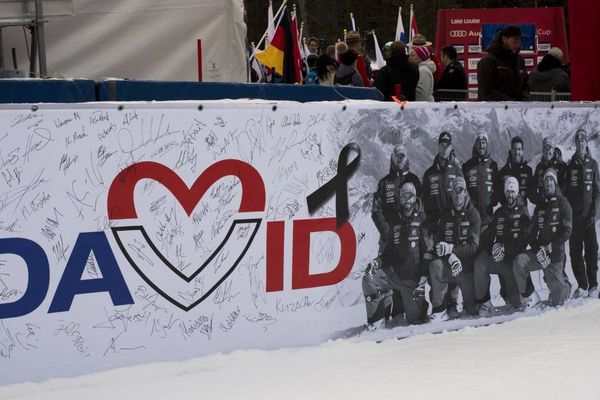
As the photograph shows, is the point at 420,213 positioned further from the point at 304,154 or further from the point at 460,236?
the point at 304,154

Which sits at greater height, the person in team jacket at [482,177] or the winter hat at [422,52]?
the winter hat at [422,52]

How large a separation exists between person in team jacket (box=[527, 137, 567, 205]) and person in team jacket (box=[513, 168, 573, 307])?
0.11 ft

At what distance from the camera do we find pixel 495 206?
6789 millimetres

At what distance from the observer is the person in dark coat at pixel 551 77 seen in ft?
47.3

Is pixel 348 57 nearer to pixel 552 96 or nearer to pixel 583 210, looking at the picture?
pixel 552 96

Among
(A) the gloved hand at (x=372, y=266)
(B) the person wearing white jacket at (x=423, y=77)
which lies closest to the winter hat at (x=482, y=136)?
(A) the gloved hand at (x=372, y=266)

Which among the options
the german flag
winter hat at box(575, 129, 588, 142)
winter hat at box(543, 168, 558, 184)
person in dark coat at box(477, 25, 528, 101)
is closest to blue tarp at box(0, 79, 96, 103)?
person in dark coat at box(477, 25, 528, 101)

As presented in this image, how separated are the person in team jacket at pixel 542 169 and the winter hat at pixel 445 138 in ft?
2.46

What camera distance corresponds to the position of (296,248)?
19.9ft

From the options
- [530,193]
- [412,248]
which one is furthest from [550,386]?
[530,193]

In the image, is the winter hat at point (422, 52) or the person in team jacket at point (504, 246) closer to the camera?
the person in team jacket at point (504, 246)

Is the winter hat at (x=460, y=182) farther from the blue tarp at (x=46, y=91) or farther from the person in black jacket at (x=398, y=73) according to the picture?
the person in black jacket at (x=398, y=73)

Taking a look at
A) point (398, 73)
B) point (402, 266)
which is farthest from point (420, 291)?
point (398, 73)

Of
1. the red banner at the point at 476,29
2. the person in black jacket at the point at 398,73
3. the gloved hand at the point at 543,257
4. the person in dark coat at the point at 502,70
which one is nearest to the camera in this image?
the gloved hand at the point at 543,257
